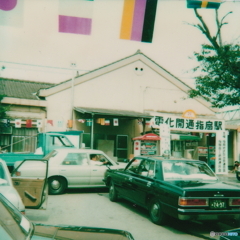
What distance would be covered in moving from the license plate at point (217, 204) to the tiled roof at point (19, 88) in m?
16.1

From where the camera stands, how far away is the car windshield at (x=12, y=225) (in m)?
2.21

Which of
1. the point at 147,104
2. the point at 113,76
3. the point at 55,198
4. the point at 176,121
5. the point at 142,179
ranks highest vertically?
the point at 113,76

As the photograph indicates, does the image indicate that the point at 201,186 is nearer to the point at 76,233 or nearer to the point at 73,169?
the point at 76,233

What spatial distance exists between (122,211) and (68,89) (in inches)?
516

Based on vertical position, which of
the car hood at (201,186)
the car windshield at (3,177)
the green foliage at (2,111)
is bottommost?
the car hood at (201,186)

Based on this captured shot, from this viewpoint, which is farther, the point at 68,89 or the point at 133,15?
the point at 68,89

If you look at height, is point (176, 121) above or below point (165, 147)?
above

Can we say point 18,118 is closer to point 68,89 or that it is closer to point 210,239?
point 68,89

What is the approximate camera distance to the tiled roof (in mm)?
20105

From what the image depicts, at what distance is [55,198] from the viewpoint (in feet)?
30.4

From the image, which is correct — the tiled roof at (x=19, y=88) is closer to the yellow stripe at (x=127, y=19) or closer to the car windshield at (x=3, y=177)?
the yellow stripe at (x=127, y=19)

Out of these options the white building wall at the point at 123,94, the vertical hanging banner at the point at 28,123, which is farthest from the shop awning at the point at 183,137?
the vertical hanging banner at the point at 28,123

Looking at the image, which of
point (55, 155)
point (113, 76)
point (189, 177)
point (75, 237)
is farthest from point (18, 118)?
point (75, 237)

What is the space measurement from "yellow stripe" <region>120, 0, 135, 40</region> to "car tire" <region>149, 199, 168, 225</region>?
14.4 feet
